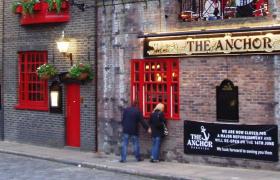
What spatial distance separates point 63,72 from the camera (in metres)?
18.8

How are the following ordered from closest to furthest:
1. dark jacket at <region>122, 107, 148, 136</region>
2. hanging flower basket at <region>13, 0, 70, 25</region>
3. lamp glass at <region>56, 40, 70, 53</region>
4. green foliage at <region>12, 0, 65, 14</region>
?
dark jacket at <region>122, 107, 148, 136</region>
lamp glass at <region>56, 40, 70, 53</region>
green foliage at <region>12, 0, 65, 14</region>
hanging flower basket at <region>13, 0, 70, 25</region>

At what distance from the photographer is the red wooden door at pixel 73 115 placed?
18484 millimetres

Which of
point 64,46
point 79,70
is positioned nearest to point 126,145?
point 79,70

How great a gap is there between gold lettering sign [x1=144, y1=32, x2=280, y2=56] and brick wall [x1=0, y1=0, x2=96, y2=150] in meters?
2.76

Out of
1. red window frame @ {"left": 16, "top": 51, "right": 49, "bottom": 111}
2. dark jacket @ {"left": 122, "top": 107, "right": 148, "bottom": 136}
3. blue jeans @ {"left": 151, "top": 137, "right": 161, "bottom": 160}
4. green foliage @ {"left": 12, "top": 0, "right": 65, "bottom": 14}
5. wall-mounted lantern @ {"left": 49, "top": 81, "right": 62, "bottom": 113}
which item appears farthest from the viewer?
red window frame @ {"left": 16, "top": 51, "right": 49, "bottom": 111}

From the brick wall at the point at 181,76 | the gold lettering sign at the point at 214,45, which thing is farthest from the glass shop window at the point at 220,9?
the gold lettering sign at the point at 214,45

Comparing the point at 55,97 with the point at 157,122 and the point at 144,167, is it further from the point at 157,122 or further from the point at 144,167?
the point at 144,167

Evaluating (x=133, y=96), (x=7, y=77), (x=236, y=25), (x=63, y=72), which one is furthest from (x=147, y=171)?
(x=7, y=77)

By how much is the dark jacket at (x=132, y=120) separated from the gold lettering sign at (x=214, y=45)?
5.67 ft

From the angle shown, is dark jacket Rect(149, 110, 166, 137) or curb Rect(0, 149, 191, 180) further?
dark jacket Rect(149, 110, 166, 137)

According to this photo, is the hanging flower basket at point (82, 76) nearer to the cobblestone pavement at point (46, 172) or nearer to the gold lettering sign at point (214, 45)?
the gold lettering sign at point (214, 45)

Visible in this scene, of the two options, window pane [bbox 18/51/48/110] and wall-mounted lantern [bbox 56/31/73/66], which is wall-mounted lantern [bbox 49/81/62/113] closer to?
window pane [bbox 18/51/48/110]

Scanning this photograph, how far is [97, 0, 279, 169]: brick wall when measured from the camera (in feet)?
46.4

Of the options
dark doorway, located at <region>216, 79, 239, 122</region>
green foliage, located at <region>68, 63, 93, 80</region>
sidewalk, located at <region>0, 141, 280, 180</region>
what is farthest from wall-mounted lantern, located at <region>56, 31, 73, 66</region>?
dark doorway, located at <region>216, 79, 239, 122</region>
